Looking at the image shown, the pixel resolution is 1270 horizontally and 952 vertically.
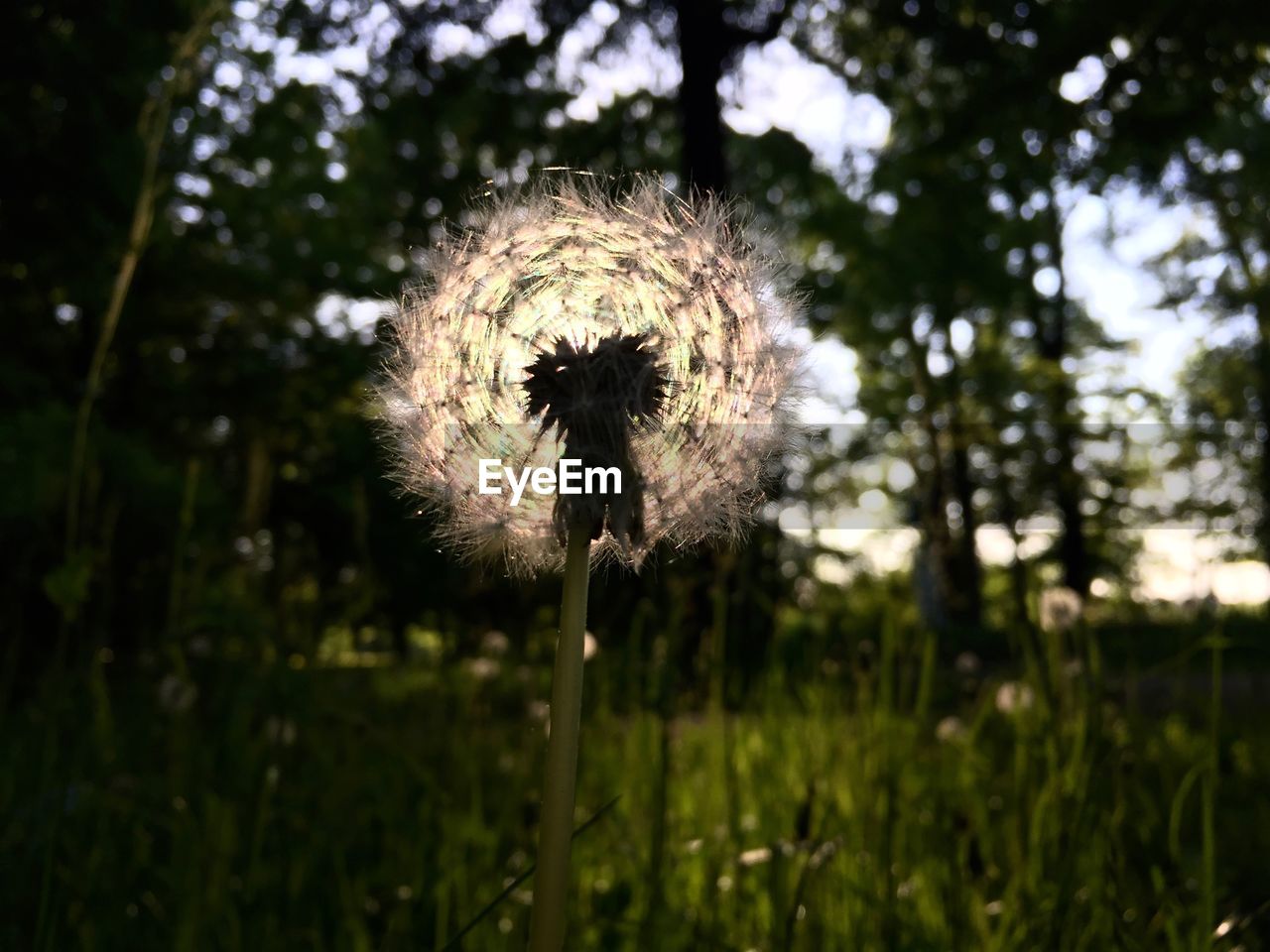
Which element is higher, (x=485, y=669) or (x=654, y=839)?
(x=485, y=669)

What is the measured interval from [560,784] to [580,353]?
19.5 inches

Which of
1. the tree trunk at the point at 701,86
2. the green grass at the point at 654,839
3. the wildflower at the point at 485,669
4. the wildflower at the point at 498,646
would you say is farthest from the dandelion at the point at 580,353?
the tree trunk at the point at 701,86

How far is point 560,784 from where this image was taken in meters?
0.97

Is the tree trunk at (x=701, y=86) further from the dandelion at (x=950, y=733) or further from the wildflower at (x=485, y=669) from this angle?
the dandelion at (x=950, y=733)

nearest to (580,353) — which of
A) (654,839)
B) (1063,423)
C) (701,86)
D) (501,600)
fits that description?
(654,839)

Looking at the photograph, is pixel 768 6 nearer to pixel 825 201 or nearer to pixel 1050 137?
pixel 1050 137

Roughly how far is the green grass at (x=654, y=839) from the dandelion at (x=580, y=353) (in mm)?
746

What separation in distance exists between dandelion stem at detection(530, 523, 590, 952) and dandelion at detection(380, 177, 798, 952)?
238mm

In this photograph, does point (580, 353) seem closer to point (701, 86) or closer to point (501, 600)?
point (701, 86)

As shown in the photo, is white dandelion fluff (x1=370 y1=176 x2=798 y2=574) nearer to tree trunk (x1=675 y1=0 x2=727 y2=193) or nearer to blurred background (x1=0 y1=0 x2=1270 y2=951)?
blurred background (x1=0 y1=0 x2=1270 y2=951)

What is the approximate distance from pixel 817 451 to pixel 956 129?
17.3 m

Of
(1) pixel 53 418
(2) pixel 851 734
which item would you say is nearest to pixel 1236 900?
(2) pixel 851 734

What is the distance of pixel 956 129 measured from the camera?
7957 mm

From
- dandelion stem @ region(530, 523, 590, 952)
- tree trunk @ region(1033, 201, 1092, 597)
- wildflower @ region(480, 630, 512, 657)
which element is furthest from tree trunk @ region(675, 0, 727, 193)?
tree trunk @ region(1033, 201, 1092, 597)
